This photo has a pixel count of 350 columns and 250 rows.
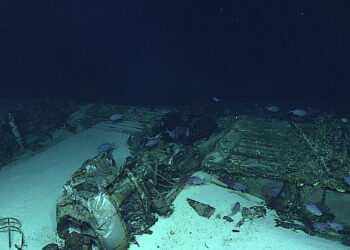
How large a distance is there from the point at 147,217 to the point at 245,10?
41974mm

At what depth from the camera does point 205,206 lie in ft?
22.0

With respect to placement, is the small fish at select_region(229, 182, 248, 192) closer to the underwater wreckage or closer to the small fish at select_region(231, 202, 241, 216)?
the underwater wreckage

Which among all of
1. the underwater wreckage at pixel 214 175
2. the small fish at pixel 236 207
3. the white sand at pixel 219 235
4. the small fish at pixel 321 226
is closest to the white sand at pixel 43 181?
the underwater wreckage at pixel 214 175

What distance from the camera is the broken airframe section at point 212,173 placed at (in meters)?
5.30

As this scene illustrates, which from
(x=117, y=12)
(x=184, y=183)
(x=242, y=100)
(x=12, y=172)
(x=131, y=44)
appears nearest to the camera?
(x=184, y=183)

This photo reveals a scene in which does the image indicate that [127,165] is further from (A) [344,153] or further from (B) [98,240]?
(A) [344,153]

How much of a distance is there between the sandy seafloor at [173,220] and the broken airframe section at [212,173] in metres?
0.33

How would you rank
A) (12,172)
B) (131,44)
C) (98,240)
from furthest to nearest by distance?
1. (131,44)
2. (12,172)
3. (98,240)

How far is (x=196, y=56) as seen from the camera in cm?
3628

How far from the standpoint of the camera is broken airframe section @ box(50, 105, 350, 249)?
17.4ft

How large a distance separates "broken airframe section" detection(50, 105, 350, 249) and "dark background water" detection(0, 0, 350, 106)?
46.3 ft

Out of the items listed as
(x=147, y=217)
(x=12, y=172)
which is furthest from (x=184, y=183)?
(x=12, y=172)

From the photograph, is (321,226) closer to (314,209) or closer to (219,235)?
(314,209)

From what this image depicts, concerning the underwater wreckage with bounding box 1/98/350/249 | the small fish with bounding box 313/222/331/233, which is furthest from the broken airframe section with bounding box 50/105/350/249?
the small fish with bounding box 313/222/331/233
